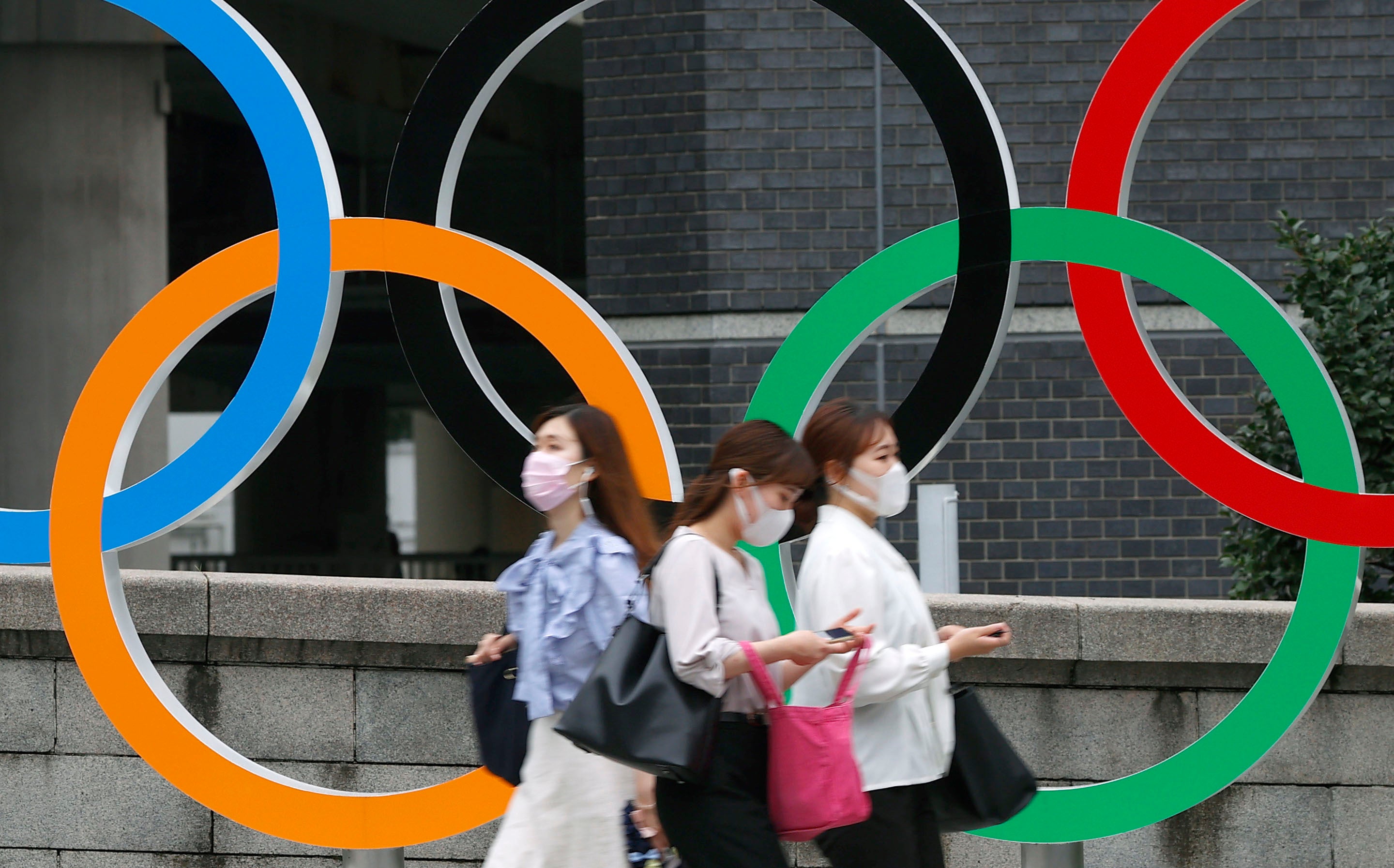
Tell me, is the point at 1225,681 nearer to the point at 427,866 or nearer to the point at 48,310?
the point at 427,866

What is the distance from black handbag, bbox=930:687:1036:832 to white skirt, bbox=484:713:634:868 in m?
0.81

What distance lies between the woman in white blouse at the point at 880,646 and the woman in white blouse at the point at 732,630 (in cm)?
9

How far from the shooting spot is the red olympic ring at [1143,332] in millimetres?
4352

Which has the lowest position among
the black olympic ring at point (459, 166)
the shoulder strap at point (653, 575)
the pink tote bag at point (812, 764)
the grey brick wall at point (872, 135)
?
the pink tote bag at point (812, 764)

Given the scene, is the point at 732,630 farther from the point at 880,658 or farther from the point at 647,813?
the point at 647,813

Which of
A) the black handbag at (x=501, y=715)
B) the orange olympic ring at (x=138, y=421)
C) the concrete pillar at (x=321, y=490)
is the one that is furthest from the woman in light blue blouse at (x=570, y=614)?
the concrete pillar at (x=321, y=490)

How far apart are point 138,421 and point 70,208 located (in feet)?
22.1

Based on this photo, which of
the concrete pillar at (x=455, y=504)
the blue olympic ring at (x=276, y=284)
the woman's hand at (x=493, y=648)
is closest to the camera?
the woman's hand at (x=493, y=648)

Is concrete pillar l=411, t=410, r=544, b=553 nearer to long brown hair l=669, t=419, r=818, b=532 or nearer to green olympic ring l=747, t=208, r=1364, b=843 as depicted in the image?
green olympic ring l=747, t=208, r=1364, b=843

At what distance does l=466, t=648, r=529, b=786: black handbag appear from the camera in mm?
3875

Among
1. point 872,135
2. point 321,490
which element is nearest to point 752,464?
point 872,135

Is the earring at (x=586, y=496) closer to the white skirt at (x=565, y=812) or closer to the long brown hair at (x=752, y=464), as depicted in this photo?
the long brown hair at (x=752, y=464)

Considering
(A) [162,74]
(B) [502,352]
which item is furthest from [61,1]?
(B) [502,352]

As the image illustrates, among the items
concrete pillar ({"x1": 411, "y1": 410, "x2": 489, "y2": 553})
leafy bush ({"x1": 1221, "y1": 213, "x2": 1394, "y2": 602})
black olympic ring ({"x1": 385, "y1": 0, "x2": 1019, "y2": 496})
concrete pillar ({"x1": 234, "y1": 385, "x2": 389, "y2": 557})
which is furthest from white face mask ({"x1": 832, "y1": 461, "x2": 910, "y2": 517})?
concrete pillar ({"x1": 411, "y1": 410, "x2": 489, "y2": 553})
